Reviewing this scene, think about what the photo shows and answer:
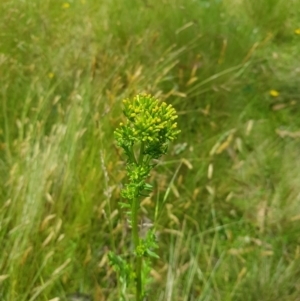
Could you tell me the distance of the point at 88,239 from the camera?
143 centimetres

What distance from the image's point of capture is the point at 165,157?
5.66 feet

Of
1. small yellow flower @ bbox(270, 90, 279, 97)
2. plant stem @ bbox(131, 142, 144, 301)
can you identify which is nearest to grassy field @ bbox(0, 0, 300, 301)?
small yellow flower @ bbox(270, 90, 279, 97)

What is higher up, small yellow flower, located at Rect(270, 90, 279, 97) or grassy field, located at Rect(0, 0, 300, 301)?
grassy field, located at Rect(0, 0, 300, 301)

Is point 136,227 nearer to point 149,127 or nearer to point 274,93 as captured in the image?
point 149,127

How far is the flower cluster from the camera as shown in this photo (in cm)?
79

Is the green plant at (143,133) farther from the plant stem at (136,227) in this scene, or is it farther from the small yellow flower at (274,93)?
the small yellow flower at (274,93)

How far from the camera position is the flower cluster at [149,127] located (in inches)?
31.2

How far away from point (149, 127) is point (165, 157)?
94 cm

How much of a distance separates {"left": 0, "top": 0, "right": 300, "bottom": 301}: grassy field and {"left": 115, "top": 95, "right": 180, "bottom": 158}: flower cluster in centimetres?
21

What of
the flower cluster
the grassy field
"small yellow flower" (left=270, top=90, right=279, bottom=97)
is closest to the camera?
the flower cluster

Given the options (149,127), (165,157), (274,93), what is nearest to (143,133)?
(149,127)

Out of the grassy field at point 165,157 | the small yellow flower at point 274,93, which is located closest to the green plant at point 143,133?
the grassy field at point 165,157

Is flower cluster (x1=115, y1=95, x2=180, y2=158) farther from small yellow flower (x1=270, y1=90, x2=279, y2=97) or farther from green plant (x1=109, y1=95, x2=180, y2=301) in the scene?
small yellow flower (x1=270, y1=90, x2=279, y2=97)

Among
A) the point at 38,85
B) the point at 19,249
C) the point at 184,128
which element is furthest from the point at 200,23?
the point at 19,249
